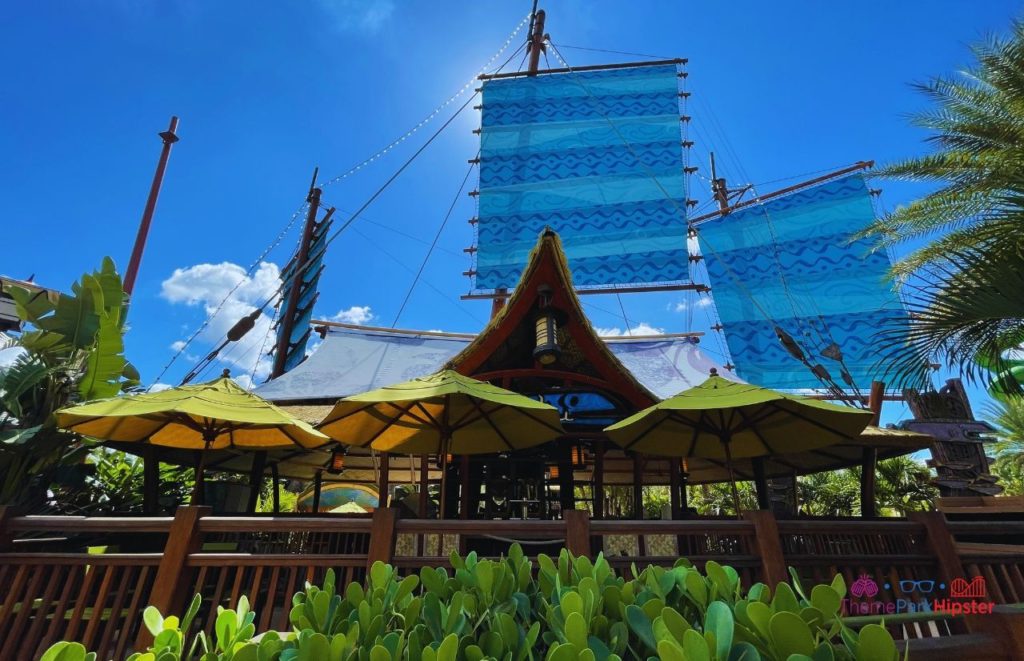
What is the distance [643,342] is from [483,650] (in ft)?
37.5

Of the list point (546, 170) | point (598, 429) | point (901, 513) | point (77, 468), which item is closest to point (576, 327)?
point (598, 429)

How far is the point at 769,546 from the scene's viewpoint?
3.95m

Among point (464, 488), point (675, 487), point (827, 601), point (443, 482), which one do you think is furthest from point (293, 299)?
point (827, 601)

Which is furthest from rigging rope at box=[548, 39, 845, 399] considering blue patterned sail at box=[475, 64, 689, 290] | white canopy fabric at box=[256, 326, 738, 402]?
white canopy fabric at box=[256, 326, 738, 402]

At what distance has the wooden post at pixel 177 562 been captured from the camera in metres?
3.77

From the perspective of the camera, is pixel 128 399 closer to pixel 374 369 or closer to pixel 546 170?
pixel 374 369

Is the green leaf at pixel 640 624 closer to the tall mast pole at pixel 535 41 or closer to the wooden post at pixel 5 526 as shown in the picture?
the wooden post at pixel 5 526

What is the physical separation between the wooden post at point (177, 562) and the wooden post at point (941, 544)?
6.46 meters

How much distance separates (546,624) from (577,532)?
225 cm

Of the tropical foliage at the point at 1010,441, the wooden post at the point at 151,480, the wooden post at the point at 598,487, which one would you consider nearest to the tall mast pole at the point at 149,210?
the wooden post at the point at 151,480

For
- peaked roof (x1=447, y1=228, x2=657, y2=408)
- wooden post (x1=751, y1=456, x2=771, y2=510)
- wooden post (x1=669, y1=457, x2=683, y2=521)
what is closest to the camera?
wooden post (x1=751, y1=456, x2=771, y2=510)

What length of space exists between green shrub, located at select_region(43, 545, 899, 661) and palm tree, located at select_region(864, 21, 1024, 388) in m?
5.03

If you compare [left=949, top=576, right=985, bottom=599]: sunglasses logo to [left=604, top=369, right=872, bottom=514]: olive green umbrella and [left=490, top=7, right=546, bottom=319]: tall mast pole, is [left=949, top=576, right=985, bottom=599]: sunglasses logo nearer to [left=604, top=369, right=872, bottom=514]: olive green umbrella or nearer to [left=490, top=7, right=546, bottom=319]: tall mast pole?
[left=604, top=369, right=872, bottom=514]: olive green umbrella

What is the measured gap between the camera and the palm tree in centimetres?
477
